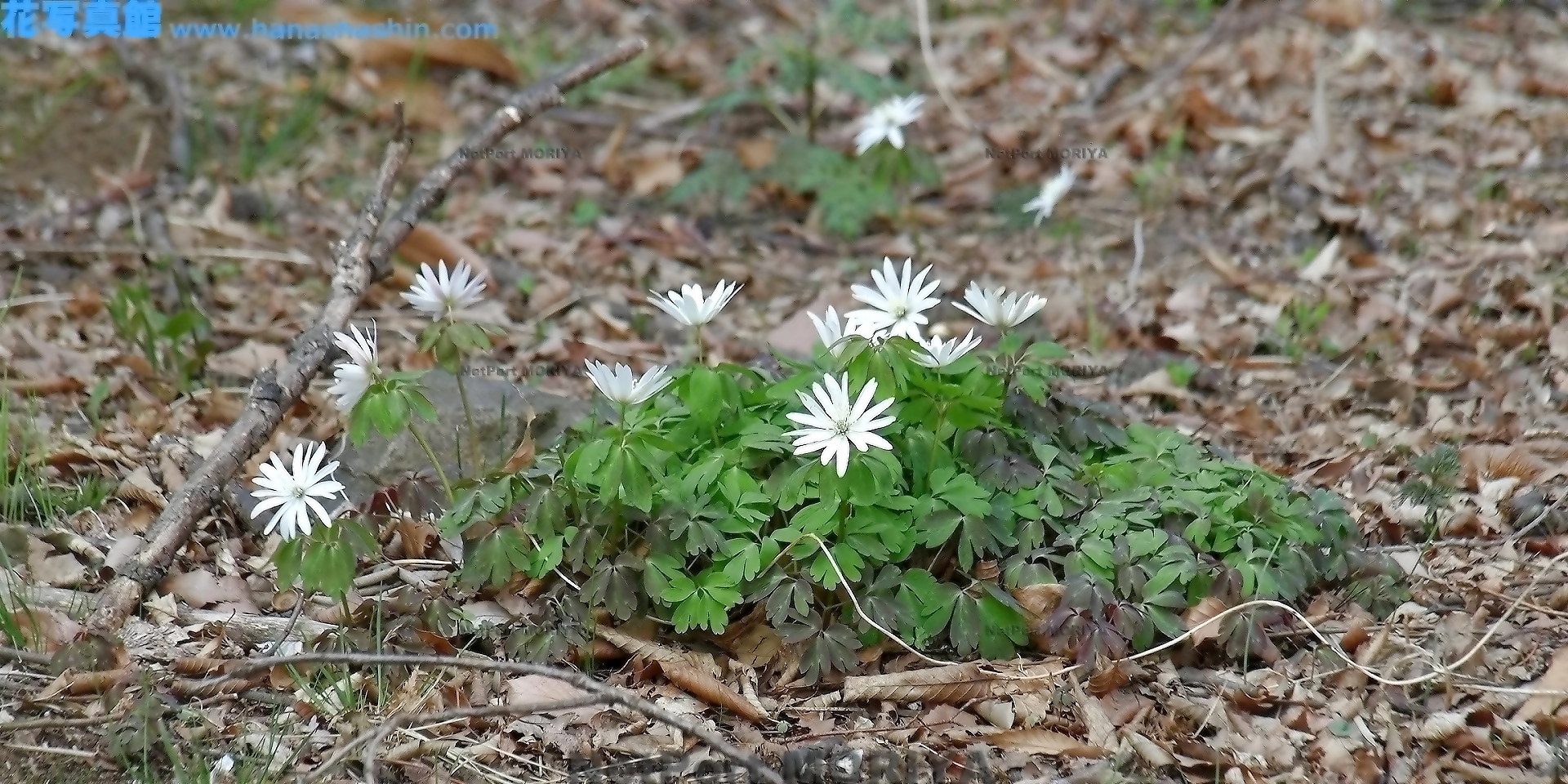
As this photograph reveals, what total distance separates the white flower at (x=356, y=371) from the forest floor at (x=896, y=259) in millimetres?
553

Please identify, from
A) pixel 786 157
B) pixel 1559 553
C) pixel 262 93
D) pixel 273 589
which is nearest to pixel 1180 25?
pixel 786 157

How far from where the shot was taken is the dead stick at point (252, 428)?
273 cm

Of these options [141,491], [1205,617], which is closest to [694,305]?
[1205,617]

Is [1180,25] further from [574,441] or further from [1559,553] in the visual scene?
[574,441]

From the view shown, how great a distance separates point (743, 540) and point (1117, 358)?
1.97m

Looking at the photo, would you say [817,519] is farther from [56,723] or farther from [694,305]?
[56,723]

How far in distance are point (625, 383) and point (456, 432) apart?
994 mm

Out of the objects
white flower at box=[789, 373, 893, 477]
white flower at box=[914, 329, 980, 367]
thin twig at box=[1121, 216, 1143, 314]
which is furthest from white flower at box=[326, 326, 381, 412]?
thin twig at box=[1121, 216, 1143, 314]

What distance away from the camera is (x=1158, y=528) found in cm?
274

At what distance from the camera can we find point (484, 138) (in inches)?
154

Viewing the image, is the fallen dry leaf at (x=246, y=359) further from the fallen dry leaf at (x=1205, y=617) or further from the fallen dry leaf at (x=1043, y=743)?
the fallen dry leaf at (x=1205, y=617)

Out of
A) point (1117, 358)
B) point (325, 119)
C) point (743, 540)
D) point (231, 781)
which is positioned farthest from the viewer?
point (325, 119)

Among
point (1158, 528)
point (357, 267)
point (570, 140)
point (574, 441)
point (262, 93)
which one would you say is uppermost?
point (262, 93)

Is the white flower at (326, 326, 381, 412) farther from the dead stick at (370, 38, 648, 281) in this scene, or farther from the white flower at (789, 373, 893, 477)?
the dead stick at (370, 38, 648, 281)
